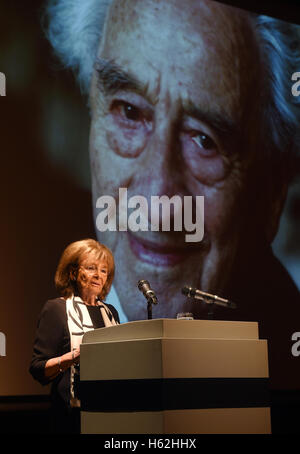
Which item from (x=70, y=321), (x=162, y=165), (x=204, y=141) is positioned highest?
(x=204, y=141)

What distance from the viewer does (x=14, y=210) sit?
11.9 feet

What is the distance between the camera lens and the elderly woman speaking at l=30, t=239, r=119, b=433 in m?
2.52

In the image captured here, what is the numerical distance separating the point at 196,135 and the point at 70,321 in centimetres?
203

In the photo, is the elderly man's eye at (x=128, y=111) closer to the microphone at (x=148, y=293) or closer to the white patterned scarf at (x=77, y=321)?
the white patterned scarf at (x=77, y=321)

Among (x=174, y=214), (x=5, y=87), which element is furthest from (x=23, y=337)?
(x=5, y=87)

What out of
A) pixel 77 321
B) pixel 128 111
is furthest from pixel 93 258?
pixel 128 111

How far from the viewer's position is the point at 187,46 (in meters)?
4.21
